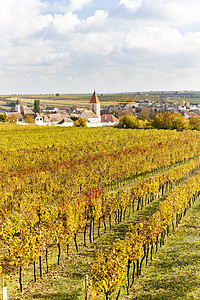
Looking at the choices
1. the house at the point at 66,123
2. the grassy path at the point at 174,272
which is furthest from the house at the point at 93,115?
the grassy path at the point at 174,272

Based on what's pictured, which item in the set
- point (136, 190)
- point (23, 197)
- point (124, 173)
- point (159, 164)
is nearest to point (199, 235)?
point (136, 190)

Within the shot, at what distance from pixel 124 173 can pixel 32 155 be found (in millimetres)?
12148

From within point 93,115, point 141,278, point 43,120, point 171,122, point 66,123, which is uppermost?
point 93,115

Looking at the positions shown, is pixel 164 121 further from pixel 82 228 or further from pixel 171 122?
pixel 82 228

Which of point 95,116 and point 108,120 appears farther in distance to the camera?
point 108,120

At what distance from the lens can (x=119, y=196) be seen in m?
16.3

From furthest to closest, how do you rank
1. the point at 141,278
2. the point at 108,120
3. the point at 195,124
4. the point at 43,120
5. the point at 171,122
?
the point at 108,120 → the point at 43,120 → the point at 195,124 → the point at 171,122 → the point at 141,278

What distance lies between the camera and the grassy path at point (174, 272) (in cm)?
1014

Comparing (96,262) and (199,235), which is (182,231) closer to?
(199,235)

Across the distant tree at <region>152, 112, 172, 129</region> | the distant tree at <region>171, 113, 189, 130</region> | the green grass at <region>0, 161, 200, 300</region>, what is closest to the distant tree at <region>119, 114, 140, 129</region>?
the distant tree at <region>152, 112, 172, 129</region>

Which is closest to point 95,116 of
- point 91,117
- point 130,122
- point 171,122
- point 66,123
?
point 91,117

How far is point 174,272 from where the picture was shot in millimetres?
11625

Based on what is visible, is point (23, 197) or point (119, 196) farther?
point (119, 196)

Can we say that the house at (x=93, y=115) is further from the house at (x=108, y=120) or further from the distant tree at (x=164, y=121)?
the distant tree at (x=164, y=121)
